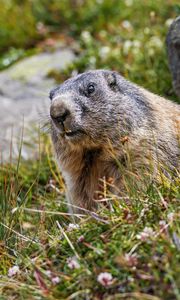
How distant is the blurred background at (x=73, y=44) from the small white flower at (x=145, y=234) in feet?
12.8

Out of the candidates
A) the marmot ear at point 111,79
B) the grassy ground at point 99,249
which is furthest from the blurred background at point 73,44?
the grassy ground at point 99,249

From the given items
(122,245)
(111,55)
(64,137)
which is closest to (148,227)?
(122,245)

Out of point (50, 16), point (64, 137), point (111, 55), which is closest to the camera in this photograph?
point (64, 137)

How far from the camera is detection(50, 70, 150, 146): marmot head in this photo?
568cm

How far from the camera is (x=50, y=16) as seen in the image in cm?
1264

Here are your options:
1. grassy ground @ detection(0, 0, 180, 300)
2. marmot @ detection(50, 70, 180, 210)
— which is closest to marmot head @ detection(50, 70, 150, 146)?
marmot @ detection(50, 70, 180, 210)

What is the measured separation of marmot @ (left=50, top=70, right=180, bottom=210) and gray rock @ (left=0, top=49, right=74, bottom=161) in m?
2.03

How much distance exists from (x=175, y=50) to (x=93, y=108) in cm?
200

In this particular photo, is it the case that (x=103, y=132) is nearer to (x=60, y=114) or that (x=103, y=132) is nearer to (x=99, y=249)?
(x=60, y=114)

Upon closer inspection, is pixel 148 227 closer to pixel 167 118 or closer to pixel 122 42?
pixel 167 118

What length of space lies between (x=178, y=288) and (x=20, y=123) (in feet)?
19.1

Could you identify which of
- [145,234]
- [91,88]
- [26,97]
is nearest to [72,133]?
[91,88]

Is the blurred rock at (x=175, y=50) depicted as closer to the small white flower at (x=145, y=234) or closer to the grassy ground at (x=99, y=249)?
the grassy ground at (x=99, y=249)

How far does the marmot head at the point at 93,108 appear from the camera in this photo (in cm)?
568
